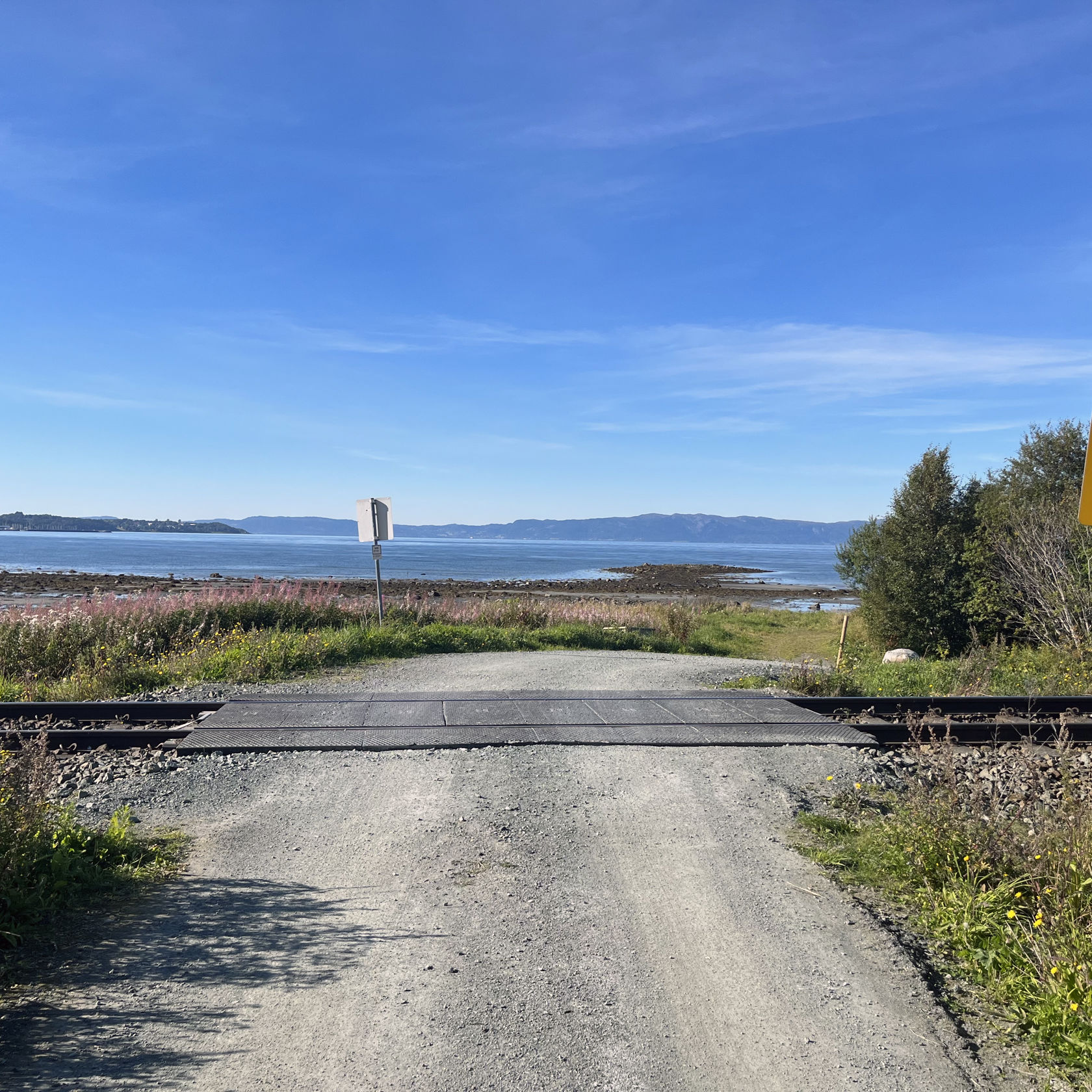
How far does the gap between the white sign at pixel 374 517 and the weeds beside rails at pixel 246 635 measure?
1.91 metres

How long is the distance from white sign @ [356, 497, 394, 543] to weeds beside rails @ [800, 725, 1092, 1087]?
482 inches

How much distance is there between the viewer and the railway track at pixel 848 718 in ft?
27.8

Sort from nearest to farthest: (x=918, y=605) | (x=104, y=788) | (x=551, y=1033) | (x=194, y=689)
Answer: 1. (x=551, y=1033)
2. (x=104, y=788)
3. (x=194, y=689)
4. (x=918, y=605)

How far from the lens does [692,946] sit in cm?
440

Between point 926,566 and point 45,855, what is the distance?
21.8 meters

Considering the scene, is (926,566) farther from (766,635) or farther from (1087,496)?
(1087,496)

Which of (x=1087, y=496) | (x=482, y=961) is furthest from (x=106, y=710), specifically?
(x=1087, y=496)

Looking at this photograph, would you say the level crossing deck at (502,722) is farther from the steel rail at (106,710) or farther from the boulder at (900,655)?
the boulder at (900,655)

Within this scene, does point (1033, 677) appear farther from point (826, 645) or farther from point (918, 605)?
point (826, 645)

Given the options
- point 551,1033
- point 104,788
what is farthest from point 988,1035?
point 104,788

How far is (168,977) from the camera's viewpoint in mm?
3975

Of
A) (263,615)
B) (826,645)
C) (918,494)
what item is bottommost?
(826,645)

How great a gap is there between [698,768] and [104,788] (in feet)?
17.2

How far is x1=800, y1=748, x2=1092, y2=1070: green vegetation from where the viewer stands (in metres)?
3.72
